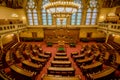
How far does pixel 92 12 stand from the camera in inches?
760

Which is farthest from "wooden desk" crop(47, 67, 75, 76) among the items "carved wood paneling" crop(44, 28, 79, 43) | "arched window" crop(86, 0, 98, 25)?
"arched window" crop(86, 0, 98, 25)

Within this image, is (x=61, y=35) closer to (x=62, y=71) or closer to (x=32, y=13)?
(x=32, y=13)

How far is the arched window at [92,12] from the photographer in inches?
738

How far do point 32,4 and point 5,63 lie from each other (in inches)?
556

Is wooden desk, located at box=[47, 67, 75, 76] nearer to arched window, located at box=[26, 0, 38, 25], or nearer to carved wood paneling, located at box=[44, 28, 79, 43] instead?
carved wood paneling, located at box=[44, 28, 79, 43]

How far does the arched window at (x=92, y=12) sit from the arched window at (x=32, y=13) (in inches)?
433

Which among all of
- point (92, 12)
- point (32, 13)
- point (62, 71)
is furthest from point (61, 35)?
point (62, 71)

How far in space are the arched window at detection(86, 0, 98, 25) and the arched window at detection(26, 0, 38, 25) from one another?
36.1 feet

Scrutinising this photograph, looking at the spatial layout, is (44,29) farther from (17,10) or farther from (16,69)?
(16,69)

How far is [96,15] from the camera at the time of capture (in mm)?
19594

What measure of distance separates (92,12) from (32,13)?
12.5m

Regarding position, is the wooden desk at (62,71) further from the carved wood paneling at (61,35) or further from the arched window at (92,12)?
the arched window at (92,12)

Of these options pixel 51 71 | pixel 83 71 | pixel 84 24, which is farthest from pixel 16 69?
pixel 84 24

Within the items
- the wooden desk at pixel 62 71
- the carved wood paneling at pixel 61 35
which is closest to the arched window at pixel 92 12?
the carved wood paneling at pixel 61 35
